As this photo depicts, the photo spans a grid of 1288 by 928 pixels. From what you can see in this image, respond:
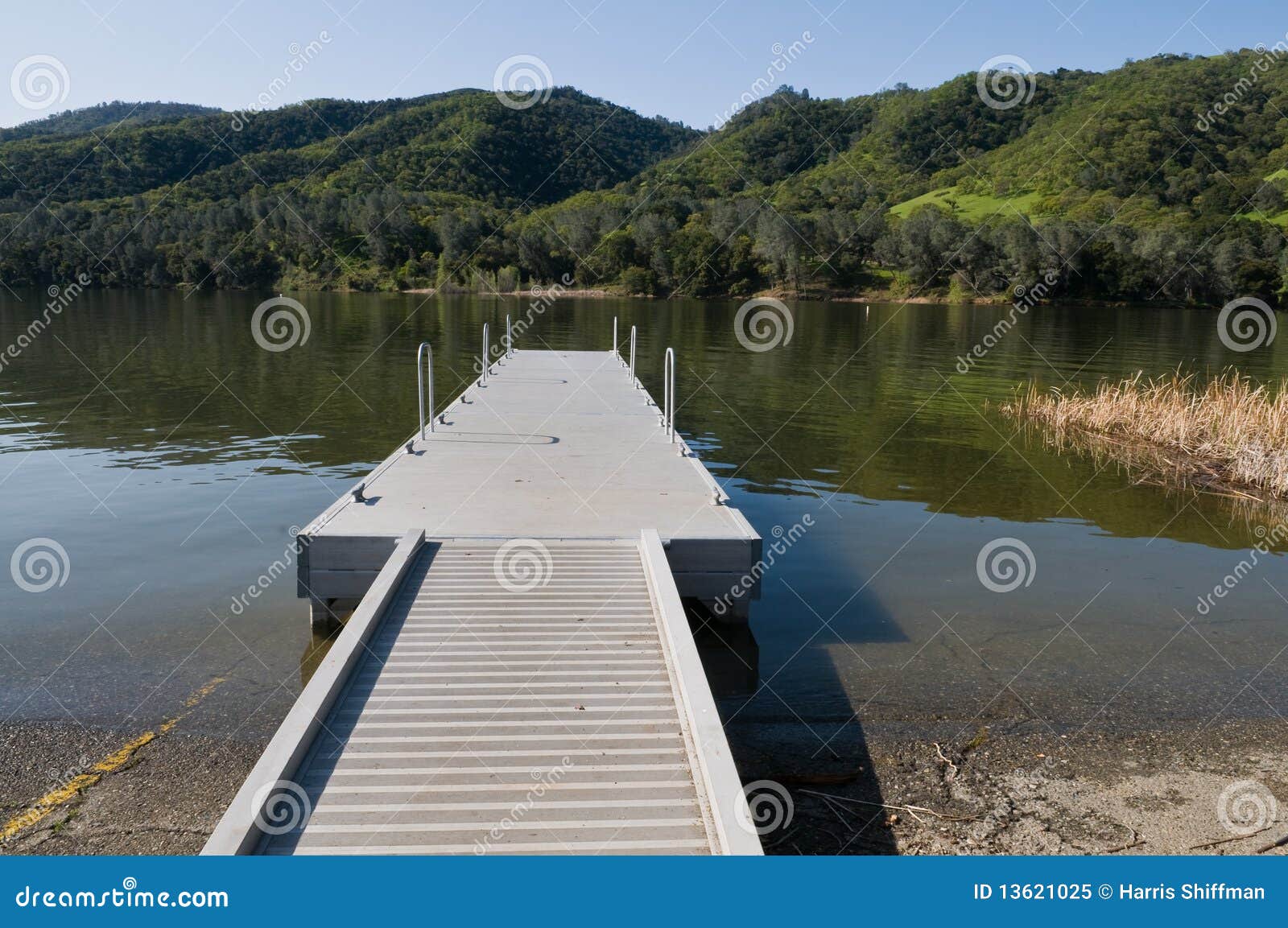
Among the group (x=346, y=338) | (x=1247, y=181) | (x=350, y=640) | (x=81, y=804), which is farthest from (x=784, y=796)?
(x=1247, y=181)

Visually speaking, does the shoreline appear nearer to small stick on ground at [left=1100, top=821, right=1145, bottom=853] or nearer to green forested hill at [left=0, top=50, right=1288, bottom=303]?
small stick on ground at [left=1100, top=821, right=1145, bottom=853]

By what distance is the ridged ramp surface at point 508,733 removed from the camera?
4.20 m

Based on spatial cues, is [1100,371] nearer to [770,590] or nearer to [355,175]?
[770,590]

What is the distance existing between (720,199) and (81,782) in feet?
305

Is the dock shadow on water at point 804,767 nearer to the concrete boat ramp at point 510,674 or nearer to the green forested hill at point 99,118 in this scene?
the concrete boat ramp at point 510,674

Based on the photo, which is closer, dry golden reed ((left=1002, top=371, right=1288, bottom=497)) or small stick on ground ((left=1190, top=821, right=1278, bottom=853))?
small stick on ground ((left=1190, top=821, right=1278, bottom=853))

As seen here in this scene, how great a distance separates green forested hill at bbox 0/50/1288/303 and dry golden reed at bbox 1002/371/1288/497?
5293 centimetres

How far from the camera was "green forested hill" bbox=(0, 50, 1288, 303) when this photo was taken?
72562mm

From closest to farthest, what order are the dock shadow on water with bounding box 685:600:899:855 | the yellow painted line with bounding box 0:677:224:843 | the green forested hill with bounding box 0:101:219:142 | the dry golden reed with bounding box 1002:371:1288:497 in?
the yellow painted line with bounding box 0:677:224:843
the dock shadow on water with bounding box 685:600:899:855
the dry golden reed with bounding box 1002:371:1288:497
the green forested hill with bounding box 0:101:219:142

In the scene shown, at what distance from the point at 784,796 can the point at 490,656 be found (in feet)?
6.66

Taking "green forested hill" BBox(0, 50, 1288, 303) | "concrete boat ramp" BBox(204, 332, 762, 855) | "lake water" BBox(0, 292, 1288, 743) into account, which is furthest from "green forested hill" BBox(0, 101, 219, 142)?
"concrete boat ramp" BBox(204, 332, 762, 855)

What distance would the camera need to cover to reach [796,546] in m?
11.3

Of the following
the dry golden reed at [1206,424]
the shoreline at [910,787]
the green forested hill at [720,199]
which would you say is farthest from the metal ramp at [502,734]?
the green forested hill at [720,199]

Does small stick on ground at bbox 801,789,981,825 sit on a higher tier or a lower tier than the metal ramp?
lower
